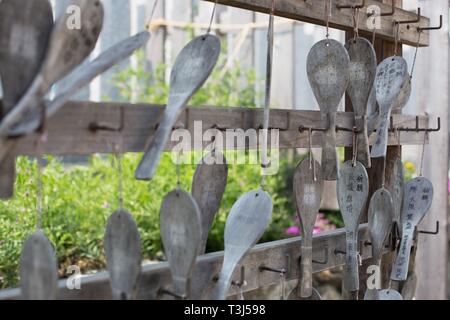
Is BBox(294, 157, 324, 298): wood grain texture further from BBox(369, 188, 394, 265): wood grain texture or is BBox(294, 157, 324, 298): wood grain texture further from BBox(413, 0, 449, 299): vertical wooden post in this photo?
BBox(413, 0, 449, 299): vertical wooden post

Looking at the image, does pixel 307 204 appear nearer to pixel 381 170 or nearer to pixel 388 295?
pixel 388 295

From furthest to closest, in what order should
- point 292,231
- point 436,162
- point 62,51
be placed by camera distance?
point 292,231 < point 436,162 < point 62,51

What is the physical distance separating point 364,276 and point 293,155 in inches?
68.6

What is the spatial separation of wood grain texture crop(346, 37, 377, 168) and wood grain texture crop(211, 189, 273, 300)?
0.25 metres

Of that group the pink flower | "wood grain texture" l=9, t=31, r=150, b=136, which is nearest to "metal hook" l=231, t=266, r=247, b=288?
"wood grain texture" l=9, t=31, r=150, b=136

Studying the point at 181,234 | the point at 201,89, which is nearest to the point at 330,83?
the point at 181,234

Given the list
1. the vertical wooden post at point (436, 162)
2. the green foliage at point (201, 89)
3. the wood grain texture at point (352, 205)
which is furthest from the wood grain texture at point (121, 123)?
the green foliage at point (201, 89)

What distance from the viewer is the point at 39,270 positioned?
608mm

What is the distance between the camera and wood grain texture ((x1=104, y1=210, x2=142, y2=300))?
2.18 ft

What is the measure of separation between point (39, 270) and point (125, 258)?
0.31 feet

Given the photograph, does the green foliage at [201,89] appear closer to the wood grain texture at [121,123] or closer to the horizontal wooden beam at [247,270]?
the horizontal wooden beam at [247,270]

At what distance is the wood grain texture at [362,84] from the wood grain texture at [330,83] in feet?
0.31

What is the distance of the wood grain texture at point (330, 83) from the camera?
2.88 ft
